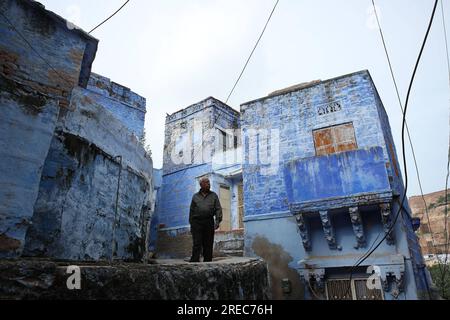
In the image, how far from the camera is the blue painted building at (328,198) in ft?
26.4

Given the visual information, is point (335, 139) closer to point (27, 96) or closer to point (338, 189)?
point (338, 189)

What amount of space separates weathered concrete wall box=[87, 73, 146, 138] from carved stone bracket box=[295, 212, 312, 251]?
25.6 ft

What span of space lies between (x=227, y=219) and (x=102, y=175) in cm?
886

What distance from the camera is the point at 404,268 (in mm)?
7574

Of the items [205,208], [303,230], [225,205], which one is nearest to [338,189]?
[303,230]

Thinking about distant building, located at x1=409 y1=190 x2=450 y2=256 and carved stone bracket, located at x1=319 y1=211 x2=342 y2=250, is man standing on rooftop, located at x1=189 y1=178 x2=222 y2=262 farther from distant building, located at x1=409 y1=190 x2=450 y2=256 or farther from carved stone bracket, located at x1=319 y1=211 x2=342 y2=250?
distant building, located at x1=409 y1=190 x2=450 y2=256

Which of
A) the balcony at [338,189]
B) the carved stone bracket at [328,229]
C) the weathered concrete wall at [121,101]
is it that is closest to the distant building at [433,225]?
the carved stone bracket at [328,229]

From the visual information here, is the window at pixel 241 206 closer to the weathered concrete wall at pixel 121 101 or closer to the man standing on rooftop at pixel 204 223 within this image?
the weathered concrete wall at pixel 121 101

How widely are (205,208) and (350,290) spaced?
A: 5642 mm

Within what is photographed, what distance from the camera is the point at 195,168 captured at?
15000 mm

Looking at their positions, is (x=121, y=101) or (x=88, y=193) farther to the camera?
(x=121, y=101)

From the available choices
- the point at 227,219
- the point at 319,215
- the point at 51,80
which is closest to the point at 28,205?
the point at 51,80
